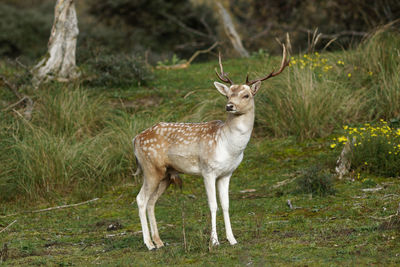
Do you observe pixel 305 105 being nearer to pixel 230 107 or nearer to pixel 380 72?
pixel 380 72

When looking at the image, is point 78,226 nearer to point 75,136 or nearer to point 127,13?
point 75,136

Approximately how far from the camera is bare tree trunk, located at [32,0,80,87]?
49.5ft

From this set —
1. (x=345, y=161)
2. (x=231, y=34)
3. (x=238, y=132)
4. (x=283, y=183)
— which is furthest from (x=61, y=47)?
(x=238, y=132)

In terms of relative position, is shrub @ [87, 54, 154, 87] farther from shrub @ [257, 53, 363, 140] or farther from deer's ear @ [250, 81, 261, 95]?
deer's ear @ [250, 81, 261, 95]

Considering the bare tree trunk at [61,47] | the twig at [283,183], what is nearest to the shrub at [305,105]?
the twig at [283,183]

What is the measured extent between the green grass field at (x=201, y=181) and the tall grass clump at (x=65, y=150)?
2cm

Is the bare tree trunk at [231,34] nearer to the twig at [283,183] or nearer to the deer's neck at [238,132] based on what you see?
the twig at [283,183]

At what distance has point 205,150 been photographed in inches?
287

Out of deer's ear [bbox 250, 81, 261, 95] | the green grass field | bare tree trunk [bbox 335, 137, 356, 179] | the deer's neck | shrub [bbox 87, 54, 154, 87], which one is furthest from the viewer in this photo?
shrub [bbox 87, 54, 154, 87]

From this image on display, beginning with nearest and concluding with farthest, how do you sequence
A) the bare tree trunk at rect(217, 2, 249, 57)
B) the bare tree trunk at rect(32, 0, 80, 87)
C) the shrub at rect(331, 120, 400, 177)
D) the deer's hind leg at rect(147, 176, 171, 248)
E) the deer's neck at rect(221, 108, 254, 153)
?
the deer's neck at rect(221, 108, 254, 153), the deer's hind leg at rect(147, 176, 171, 248), the shrub at rect(331, 120, 400, 177), the bare tree trunk at rect(32, 0, 80, 87), the bare tree trunk at rect(217, 2, 249, 57)

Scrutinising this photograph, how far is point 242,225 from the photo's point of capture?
323 inches

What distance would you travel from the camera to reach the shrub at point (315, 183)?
933 centimetres

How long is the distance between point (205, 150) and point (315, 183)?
2.74 metres

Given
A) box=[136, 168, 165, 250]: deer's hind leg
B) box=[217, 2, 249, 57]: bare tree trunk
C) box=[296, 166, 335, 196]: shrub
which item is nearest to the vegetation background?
box=[296, 166, 335, 196]: shrub
